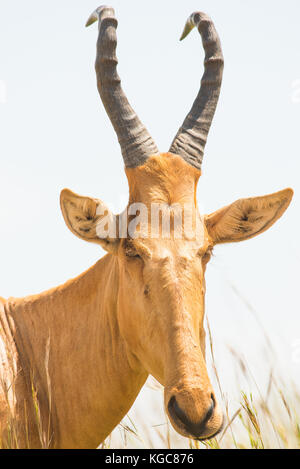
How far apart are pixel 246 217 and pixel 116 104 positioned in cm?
190

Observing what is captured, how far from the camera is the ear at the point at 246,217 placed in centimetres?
696

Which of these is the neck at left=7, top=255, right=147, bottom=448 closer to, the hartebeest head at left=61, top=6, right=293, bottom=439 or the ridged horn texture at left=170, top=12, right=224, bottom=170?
the hartebeest head at left=61, top=6, right=293, bottom=439

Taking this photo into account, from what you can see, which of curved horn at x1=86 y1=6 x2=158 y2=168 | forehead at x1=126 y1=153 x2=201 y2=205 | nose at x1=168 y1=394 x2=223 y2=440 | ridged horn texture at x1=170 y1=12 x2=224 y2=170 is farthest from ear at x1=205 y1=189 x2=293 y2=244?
nose at x1=168 y1=394 x2=223 y2=440

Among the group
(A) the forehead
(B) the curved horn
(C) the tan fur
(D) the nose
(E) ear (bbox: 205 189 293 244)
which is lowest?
(D) the nose

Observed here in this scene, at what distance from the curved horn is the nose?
2.81 meters

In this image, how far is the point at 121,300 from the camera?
6.64 metres

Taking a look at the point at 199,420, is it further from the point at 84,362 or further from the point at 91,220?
the point at 91,220

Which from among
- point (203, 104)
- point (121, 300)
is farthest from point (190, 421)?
point (203, 104)

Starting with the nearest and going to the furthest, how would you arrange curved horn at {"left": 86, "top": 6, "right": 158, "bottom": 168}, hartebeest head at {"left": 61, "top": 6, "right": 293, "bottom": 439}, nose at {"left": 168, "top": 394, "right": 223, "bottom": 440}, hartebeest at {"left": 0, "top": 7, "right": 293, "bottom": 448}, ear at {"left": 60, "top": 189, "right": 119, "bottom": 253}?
nose at {"left": 168, "top": 394, "right": 223, "bottom": 440} → hartebeest head at {"left": 61, "top": 6, "right": 293, "bottom": 439} → hartebeest at {"left": 0, "top": 7, "right": 293, "bottom": 448} → ear at {"left": 60, "top": 189, "right": 119, "bottom": 253} → curved horn at {"left": 86, "top": 6, "right": 158, "bottom": 168}

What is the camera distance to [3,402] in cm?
662

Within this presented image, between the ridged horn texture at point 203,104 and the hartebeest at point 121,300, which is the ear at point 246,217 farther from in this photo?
the ridged horn texture at point 203,104

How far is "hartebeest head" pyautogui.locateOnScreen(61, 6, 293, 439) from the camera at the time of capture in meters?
5.46

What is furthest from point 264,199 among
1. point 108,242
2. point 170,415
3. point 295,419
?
point 170,415

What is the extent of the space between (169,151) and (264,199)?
1164mm
